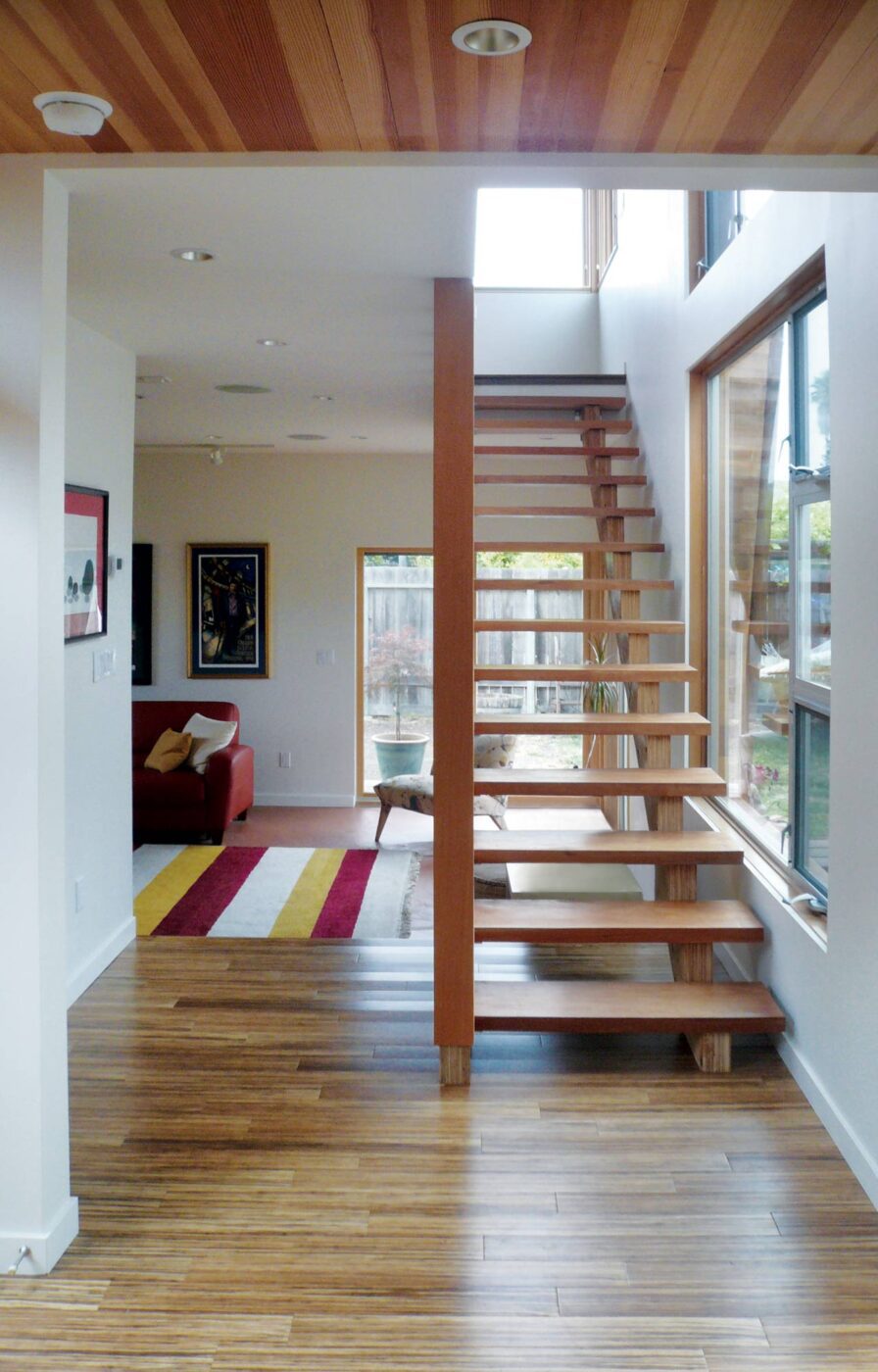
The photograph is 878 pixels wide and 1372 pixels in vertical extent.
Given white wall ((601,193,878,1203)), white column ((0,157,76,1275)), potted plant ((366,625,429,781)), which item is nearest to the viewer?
white column ((0,157,76,1275))

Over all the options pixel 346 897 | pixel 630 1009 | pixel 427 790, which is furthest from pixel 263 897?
pixel 630 1009

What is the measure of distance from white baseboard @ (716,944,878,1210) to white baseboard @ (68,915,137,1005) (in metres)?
2.49

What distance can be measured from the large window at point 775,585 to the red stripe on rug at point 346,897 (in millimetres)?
1900

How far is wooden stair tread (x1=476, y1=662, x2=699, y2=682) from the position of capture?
414 centimetres

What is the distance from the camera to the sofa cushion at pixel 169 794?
Result: 7.10m

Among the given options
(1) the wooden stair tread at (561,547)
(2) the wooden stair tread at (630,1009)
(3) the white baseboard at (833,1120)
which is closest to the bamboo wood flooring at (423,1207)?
(3) the white baseboard at (833,1120)

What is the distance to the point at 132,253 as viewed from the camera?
3270mm

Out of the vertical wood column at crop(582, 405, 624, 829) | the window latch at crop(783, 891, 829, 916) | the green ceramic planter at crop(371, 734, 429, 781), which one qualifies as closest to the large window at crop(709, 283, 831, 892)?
the window latch at crop(783, 891, 829, 916)

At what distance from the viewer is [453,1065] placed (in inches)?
138

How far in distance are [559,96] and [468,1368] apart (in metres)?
2.43

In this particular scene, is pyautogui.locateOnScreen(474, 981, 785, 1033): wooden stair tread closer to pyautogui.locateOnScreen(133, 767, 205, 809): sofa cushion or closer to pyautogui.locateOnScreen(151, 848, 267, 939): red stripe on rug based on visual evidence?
pyautogui.locateOnScreen(151, 848, 267, 939): red stripe on rug

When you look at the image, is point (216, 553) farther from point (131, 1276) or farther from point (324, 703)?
point (131, 1276)

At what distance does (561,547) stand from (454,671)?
4.96 feet

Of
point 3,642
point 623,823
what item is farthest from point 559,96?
point 623,823
